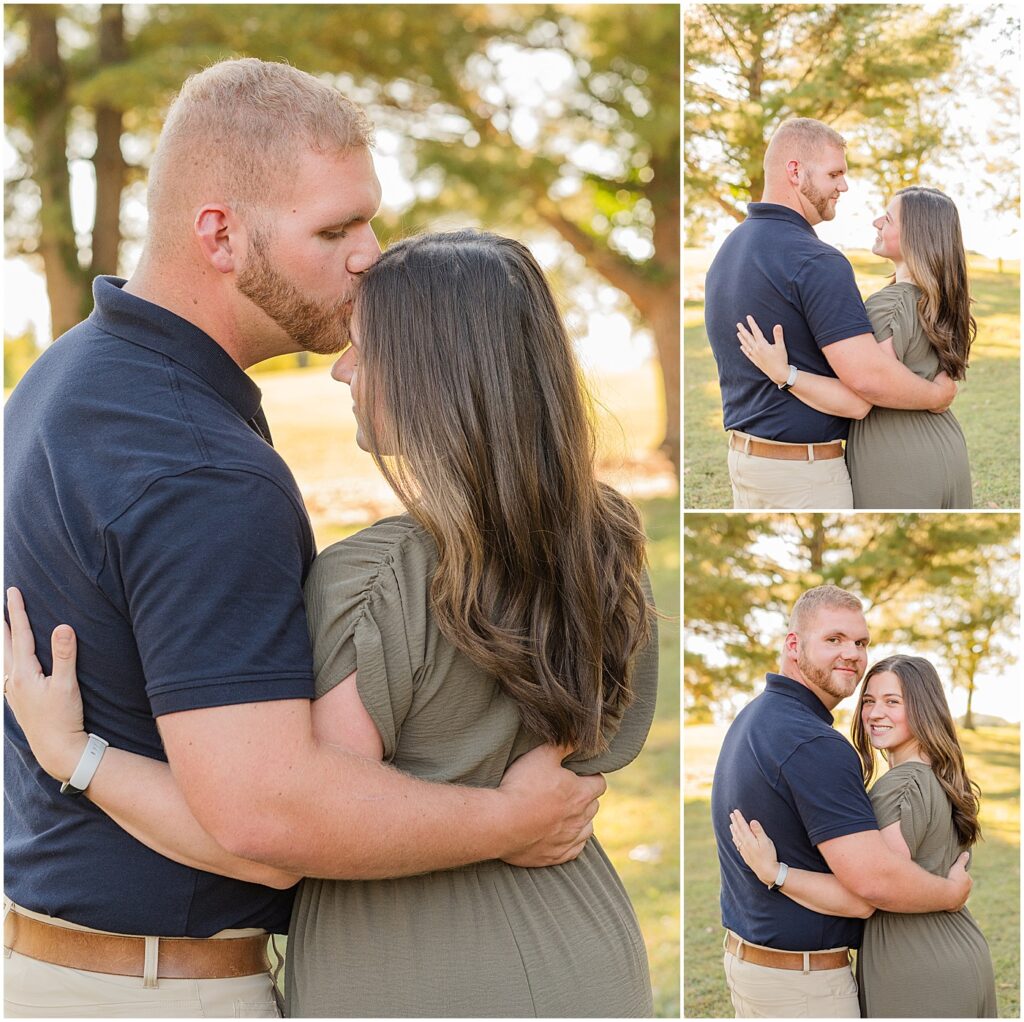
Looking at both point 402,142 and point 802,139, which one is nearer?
point 802,139

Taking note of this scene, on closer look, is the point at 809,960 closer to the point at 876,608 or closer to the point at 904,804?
the point at 904,804

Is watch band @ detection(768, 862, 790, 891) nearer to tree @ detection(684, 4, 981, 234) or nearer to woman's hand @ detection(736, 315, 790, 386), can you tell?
woman's hand @ detection(736, 315, 790, 386)

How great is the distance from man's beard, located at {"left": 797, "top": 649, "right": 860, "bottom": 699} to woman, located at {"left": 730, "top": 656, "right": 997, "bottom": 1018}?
5cm

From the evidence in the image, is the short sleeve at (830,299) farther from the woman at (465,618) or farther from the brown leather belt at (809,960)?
the brown leather belt at (809,960)

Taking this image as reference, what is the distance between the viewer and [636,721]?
6.46ft

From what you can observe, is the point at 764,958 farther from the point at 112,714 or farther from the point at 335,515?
the point at 335,515

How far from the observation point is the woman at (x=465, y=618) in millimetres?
1617

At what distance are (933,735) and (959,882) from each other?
0.32 metres

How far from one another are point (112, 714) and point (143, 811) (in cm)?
16

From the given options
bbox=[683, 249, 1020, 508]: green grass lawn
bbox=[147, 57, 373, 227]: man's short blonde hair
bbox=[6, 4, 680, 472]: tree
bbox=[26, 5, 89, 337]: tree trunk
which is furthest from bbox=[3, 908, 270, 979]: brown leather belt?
bbox=[26, 5, 89, 337]: tree trunk

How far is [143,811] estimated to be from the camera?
1635mm

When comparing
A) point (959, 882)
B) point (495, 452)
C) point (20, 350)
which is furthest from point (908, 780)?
point (20, 350)

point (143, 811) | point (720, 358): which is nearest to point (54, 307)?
point (720, 358)

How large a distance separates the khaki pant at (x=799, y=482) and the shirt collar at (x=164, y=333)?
129cm
